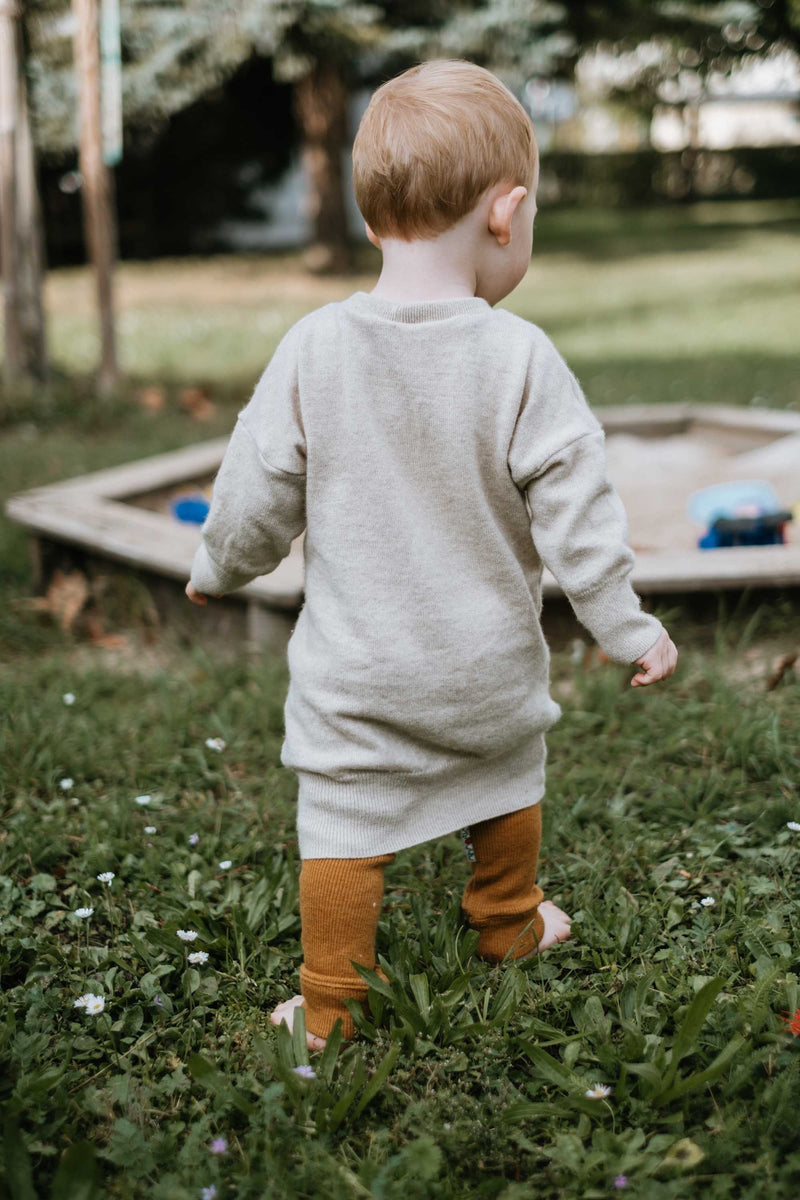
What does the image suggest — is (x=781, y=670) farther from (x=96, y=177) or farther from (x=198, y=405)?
(x=96, y=177)

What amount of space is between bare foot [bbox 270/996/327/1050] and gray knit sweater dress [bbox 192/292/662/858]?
281mm

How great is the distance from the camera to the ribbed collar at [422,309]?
1627 millimetres

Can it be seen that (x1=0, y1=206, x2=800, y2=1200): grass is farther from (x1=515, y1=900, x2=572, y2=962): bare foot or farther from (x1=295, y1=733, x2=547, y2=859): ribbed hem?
(x1=295, y1=733, x2=547, y2=859): ribbed hem

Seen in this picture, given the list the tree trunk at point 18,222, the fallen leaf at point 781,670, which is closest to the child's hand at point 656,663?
the fallen leaf at point 781,670

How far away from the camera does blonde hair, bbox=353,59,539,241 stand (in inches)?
62.1

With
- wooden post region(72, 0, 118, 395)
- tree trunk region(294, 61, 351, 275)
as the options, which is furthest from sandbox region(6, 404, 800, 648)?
tree trunk region(294, 61, 351, 275)

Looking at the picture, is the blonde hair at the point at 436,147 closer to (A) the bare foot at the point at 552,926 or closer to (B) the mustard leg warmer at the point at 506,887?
(B) the mustard leg warmer at the point at 506,887

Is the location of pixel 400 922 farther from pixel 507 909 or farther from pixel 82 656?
pixel 82 656

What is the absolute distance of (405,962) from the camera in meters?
1.87

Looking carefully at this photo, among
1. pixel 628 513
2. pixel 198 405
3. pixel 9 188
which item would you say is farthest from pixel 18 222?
pixel 628 513

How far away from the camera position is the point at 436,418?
1.64m

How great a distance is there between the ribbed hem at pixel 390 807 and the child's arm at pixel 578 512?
261 millimetres

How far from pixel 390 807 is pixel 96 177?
5173 mm

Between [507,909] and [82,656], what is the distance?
182 cm
